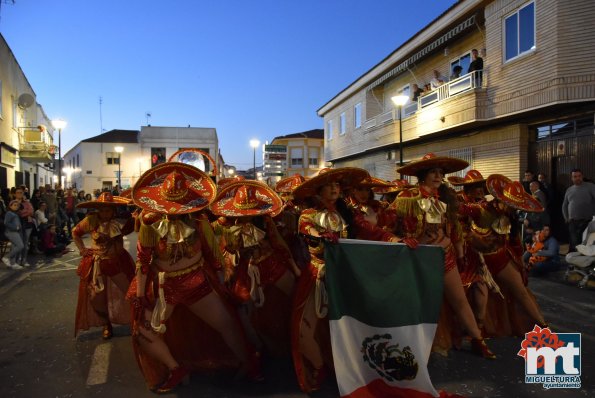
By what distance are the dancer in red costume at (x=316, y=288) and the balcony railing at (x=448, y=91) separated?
10976 millimetres

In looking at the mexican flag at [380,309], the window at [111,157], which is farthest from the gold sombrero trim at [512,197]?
the window at [111,157]

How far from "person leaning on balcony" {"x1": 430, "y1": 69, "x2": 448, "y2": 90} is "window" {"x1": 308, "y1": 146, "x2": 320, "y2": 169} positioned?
33.7m

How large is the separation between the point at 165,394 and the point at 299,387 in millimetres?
1153

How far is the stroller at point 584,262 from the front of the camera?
276 inches

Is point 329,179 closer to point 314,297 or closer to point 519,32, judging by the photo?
point 314,297

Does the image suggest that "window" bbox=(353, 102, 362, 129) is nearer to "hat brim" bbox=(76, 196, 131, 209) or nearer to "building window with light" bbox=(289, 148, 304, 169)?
"hat brim" bbox=(76, 196, 131, 209)

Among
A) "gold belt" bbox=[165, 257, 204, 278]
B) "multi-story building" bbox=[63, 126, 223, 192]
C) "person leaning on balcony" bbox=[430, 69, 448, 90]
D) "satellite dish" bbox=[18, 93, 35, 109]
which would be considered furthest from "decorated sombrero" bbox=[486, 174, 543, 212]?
"multi-story building" bbox=[63, 126, 223, 192]

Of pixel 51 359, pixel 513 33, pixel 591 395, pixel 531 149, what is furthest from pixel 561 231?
pixel 51 359

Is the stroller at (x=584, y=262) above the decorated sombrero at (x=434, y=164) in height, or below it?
below

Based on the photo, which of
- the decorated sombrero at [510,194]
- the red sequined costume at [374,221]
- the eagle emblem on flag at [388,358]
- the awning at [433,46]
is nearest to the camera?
the eagle emblem on flag at [388,358]

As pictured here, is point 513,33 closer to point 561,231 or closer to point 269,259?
point 561,231

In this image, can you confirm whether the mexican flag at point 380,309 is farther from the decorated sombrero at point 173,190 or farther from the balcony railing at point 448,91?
the balcony railing at point 448,91

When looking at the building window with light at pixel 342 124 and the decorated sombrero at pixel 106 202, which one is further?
the building window with light at pixel 342 124

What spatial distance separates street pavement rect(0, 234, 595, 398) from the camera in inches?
143
